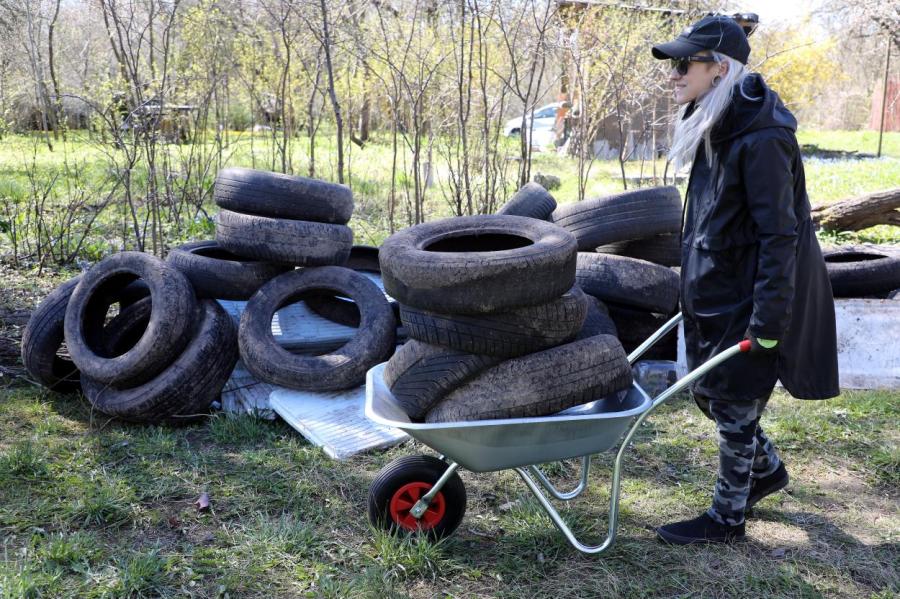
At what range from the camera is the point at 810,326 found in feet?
9.75

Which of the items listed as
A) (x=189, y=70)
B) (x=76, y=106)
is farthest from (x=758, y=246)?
(x=76, y=106)

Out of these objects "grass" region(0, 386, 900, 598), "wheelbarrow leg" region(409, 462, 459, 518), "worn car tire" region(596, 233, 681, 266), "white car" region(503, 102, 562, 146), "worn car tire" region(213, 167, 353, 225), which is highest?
"white car" region(503, 102, 562, 146)

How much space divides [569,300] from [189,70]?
6.84 metres

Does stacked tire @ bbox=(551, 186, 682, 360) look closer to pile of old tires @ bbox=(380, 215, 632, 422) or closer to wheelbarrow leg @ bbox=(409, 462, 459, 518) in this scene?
pile of old tires @ bbox=(380, 215, 632, 422)

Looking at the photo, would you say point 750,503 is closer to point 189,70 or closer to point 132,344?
point 132,344

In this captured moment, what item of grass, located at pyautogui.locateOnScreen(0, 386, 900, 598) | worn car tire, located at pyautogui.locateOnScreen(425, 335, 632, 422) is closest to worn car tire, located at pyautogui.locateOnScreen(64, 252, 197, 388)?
grass, located at pyautogui.locateOnScreen(0, 386, 900, 598)

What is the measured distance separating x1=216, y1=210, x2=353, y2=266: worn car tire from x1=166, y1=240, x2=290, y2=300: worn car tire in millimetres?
117

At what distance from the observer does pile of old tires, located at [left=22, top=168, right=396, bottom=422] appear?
14.9 feet

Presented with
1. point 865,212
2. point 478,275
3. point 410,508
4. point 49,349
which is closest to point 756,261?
point 478,275

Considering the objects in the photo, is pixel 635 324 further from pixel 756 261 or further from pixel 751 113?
pixel 751 113

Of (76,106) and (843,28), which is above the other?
(843,28)

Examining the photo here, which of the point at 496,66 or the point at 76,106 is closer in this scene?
the point at 496,66

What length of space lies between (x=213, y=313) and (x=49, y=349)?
998 millimetres

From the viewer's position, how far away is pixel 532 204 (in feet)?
18.3
